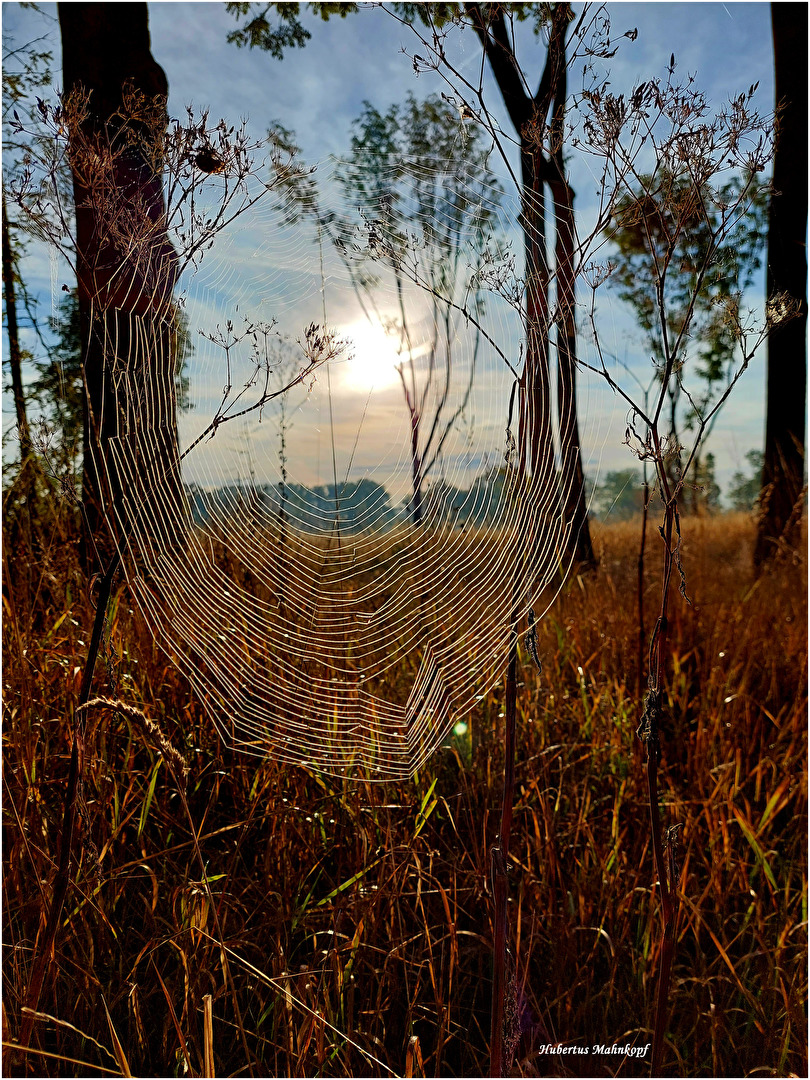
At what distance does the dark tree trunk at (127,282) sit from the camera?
110 centimetres

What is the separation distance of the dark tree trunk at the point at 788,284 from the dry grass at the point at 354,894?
67.4 inches

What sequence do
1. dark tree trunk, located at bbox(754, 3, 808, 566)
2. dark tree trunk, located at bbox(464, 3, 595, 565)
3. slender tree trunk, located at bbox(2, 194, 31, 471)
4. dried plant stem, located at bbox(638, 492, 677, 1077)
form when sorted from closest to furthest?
dried plant stem, located at bbox(638, 492, 677, 1077) → dark tree trunk, located at bbox(464, 3, 595, 565) → slender tree trunk, located at bbox(2, 194, 31, 471) → dark tree trunk, located at bbox(754, 3, 808, 566)

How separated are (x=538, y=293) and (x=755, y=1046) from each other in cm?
131

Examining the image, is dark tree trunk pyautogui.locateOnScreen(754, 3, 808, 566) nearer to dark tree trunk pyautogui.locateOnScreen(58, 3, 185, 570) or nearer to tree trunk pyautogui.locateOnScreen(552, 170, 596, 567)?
tree trunk pyautogui.locateOnScreen(552, 170, 596, 567)

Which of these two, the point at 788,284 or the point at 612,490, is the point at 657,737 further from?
the point at 788,284

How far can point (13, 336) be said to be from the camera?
1.60 m

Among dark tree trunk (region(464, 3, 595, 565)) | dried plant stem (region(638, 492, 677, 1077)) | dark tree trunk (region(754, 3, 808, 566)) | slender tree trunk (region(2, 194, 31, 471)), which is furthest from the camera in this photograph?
dark tree trunk (region(754, 3, 808, 566))

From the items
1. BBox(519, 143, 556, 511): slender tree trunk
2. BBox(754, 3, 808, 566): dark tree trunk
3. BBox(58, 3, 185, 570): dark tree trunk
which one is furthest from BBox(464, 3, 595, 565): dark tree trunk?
BBox(754, 3, 808, 566): dark tree trunk

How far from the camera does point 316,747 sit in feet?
→ 4.62

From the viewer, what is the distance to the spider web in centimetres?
120

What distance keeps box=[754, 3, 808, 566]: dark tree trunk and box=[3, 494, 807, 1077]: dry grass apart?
171 cm

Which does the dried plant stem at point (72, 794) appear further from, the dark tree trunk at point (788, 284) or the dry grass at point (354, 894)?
the dark tree trunk at point (788, 284)

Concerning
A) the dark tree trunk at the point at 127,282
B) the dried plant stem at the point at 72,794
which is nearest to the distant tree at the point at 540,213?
the dark tree trunk at the point at 127,282

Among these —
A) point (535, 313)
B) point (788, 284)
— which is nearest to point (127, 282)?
point (535, 313)
